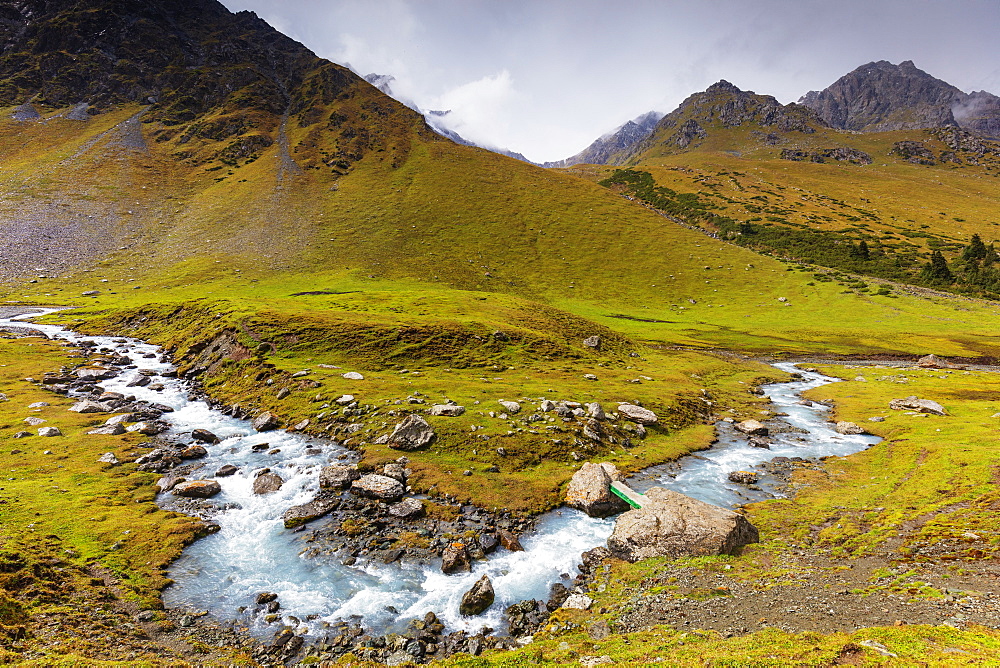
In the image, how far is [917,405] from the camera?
39625mm

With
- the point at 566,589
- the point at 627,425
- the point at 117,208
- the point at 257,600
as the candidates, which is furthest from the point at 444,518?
the point at 117,208

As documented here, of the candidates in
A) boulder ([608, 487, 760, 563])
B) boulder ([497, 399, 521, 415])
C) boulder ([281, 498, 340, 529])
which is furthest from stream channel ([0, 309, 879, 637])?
boulder ([497, 399, 521, 415])

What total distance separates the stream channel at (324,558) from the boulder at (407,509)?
140 inches

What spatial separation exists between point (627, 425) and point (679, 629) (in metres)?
21.0

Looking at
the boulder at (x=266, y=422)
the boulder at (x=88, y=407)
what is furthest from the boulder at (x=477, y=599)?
the boulder at (x=88, y=407)

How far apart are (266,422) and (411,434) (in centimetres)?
1311

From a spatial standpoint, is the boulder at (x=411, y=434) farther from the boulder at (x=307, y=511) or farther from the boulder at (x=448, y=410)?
the boulder at (x=307, y=511)

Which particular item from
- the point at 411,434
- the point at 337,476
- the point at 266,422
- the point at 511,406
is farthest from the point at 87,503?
the point at 511,406

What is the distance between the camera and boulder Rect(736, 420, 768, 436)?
3622 centimetres

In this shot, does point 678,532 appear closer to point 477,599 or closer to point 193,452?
point 477,599

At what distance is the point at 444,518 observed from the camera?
22.4m

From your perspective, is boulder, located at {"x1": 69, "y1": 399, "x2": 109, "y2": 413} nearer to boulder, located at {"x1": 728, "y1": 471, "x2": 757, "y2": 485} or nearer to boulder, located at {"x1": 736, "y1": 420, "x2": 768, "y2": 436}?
boulder, located at {"x1": 728, "y1": 471, "x2": 757, "y2": 485}

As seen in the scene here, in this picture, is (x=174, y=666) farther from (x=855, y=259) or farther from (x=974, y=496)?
(x=855, y=259)

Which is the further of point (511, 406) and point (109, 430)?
point (511, 406)
